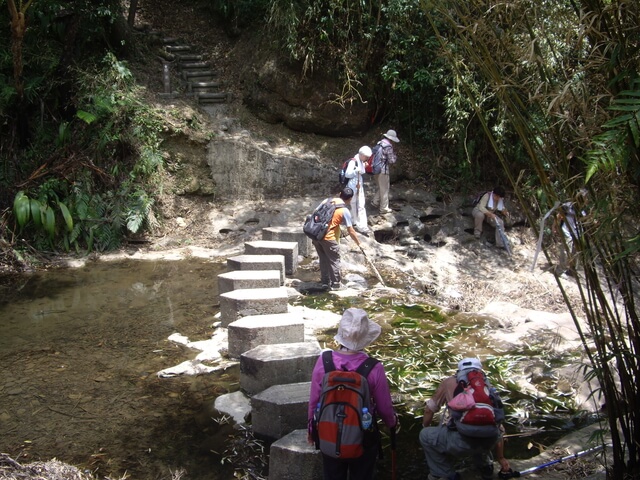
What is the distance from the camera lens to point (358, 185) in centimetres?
1142

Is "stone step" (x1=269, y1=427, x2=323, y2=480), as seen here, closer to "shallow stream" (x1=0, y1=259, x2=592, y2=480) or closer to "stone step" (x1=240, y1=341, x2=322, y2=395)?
"shallow stream" (x1=0, y1=259, x2=592, y2=480)

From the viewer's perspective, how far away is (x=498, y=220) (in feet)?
39.7

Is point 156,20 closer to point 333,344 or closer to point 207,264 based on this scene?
point 207,264

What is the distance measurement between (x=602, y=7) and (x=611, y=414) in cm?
239

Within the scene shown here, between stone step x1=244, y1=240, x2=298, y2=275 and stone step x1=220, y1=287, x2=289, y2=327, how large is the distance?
7.86 ft

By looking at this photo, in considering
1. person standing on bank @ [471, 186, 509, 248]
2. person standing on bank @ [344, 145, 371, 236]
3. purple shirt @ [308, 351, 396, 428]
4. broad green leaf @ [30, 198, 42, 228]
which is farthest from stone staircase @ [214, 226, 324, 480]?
person standing on bank @ [471, 186, 509, 248]

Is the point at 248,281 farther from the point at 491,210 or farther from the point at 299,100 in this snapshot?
the point at 299,100

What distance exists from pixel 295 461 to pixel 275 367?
54.1 inches

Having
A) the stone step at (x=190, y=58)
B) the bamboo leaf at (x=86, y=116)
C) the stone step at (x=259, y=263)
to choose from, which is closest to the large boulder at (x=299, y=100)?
the stone step at (x=190, y=58)

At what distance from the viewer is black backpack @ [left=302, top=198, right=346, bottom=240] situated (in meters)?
8.77

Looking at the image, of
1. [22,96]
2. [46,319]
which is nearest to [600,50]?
[46,319]

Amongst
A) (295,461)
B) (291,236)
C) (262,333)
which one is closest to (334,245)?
(291,236)

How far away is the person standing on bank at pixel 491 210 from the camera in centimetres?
1205

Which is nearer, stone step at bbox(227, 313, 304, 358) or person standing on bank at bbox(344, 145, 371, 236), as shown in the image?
stone step at bbox(227, 313, 304, 358)
